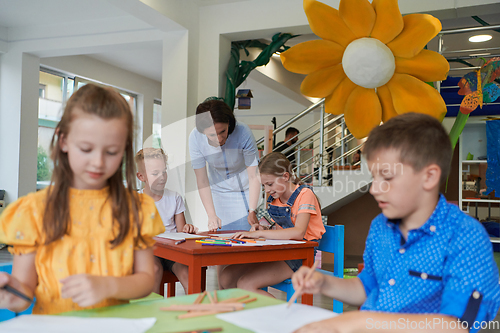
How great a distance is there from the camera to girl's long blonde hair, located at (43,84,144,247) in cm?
82

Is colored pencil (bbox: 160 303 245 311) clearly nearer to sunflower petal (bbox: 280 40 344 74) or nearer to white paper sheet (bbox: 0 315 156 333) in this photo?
white paper sheet (bbox: 0 315 156 333)

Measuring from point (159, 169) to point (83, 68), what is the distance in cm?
503

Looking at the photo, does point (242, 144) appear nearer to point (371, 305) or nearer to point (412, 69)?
point (412, 69)

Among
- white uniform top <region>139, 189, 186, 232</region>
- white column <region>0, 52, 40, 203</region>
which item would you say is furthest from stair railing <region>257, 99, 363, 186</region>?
white column <region>0, 52, 40, 203</region>

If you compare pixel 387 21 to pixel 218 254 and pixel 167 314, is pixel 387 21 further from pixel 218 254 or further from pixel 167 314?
pixel 167 314

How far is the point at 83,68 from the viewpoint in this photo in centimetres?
667

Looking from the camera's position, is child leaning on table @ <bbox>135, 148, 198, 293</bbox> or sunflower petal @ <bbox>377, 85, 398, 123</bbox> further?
child leaning on table @ <bbox>135, 148, 198, 293</bbox>

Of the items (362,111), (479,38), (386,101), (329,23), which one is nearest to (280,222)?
(362,111)

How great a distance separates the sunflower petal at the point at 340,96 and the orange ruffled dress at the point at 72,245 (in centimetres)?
163

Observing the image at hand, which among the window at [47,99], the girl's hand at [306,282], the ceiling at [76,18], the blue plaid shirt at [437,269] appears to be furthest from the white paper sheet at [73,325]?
the window at [47,99]

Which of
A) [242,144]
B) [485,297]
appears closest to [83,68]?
[242,144]

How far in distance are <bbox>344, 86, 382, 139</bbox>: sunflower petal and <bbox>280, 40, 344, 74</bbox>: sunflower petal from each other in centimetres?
21

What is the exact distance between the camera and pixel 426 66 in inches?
82.7

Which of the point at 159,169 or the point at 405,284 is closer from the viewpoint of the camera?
the point at 405,284
